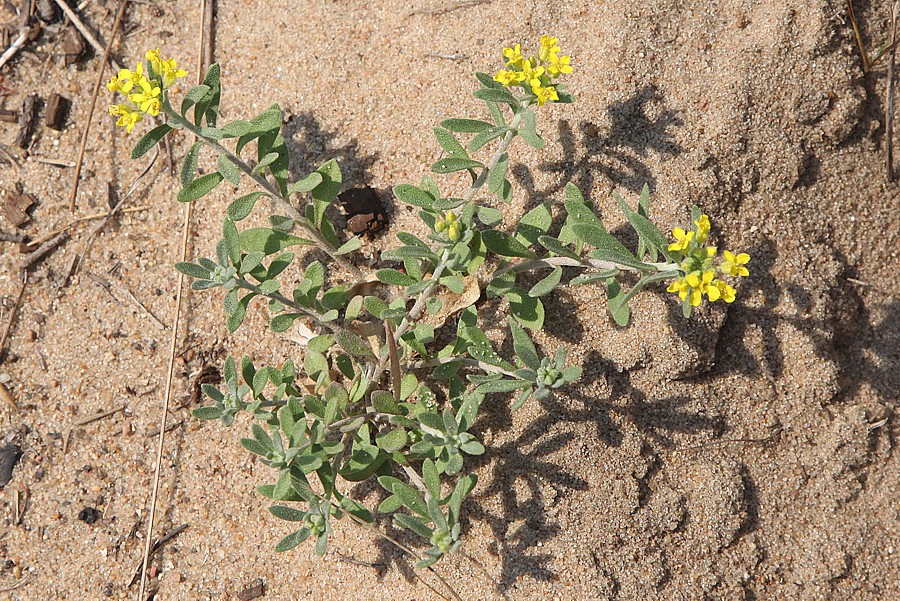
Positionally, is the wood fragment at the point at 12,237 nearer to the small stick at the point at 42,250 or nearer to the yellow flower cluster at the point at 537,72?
the small stick at the point at 42,250

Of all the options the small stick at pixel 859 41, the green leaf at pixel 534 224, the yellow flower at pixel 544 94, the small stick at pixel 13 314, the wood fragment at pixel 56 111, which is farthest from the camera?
the wood fragment at pixel 56 111

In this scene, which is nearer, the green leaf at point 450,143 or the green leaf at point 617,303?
the green leaf at point 617,303

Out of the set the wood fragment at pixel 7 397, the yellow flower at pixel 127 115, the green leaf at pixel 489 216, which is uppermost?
the yellow flower at pixel 127 115

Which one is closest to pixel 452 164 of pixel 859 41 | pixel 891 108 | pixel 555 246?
pixel 555 246

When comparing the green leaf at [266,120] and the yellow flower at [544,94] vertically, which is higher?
the yellow flower at [544,94]

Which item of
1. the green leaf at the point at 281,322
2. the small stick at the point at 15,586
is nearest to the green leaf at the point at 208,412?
the green leaf at the point at 281,322

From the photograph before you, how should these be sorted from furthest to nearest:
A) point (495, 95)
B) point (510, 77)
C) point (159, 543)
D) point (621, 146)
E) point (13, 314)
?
point (13, 314)
point (159, 543)
point (621, 146)
point (495, 95)
point (510, 77)

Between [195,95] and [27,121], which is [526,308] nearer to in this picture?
[195,95]
